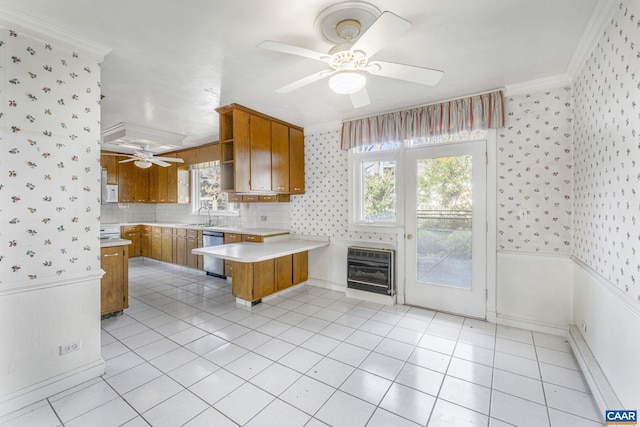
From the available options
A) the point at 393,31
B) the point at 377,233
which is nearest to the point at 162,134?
the point at 377,233

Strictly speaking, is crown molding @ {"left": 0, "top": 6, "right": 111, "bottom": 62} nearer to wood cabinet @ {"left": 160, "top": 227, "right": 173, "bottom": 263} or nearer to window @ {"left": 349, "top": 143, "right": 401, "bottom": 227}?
window @ {"left": 349, "top": 143, "right": 401, "bottom": 227}

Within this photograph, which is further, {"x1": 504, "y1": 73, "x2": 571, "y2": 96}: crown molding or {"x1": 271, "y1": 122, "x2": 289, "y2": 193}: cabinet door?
{"x1": 271, "y1": 122, "x2": 289, "y2": 193}: cabinet door

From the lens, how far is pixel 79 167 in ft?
7.06

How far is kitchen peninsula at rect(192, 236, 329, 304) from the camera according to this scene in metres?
3.36

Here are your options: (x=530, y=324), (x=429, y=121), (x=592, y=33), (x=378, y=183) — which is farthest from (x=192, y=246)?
(x=592, y=33)

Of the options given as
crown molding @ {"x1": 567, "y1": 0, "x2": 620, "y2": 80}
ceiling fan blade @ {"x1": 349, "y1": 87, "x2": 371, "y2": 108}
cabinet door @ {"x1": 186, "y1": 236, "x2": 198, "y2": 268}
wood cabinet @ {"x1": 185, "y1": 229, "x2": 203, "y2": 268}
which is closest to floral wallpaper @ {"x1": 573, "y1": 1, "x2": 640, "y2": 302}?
crown molding @ {"x1": 567, "y1": 0, "x2": 620, "y2": 80}

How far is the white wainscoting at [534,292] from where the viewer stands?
2873mm

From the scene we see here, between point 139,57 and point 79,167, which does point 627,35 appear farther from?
point 79,167

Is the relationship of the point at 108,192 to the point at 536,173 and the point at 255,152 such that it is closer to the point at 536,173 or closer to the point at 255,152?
the point at 255,152

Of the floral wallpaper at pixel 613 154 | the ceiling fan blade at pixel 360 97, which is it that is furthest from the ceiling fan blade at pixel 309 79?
the floral wallpaper at pixel 613 154

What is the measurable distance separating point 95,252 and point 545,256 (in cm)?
427

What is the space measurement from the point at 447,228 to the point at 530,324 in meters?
1.32

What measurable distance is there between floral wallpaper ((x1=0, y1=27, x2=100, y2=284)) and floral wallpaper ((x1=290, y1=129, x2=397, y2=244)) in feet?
9.70

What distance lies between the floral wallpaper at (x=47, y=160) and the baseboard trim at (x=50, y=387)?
75 cm
